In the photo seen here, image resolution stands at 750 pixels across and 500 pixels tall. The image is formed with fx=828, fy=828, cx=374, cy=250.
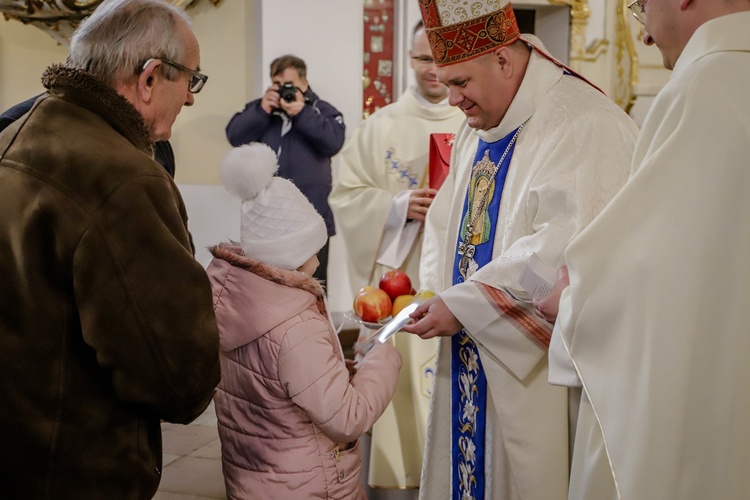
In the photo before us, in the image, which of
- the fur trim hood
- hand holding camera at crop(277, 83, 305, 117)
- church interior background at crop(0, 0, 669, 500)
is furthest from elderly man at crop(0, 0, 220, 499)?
church interior background at crop(0, 0, 669, 500)

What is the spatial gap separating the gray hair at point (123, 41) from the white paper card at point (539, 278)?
2.86 feet

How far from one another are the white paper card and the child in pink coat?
0.49 m

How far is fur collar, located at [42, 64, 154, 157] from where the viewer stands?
1.54 m

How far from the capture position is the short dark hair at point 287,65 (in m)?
5.07

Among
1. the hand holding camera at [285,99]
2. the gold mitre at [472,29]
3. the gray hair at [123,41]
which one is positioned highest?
the gold mitre at [472,29]

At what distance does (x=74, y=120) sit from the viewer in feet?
4.94

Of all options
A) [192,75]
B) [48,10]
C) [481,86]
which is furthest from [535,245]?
[48,10]

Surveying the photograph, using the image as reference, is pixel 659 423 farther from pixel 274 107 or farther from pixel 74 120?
pixel 274 107

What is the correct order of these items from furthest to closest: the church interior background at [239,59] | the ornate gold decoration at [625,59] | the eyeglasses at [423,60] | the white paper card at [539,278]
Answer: the ornate gold decoration at [625,59], the church interior background at [239,59], the eyeglasses at [423,60], the white paper card at [539,278]

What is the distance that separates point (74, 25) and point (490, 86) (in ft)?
13.3

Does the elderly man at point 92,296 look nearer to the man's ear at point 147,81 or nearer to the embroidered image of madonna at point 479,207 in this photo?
the man's ear at point 147,81

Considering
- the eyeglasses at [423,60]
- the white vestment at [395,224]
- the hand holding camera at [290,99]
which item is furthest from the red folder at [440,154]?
the hand holding camera at [290,99]

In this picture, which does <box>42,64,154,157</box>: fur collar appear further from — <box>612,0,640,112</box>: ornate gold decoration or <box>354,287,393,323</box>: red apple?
<box>612,0,640,112</box>: ornate gold decoration

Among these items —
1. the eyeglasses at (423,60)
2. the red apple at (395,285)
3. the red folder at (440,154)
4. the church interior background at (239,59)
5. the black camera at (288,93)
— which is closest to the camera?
the red apple at (395,285)
